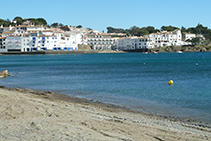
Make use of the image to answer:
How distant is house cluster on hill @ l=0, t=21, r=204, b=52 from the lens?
433 feet

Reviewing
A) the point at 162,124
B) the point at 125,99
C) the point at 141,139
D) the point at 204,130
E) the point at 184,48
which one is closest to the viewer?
the point at 141,139

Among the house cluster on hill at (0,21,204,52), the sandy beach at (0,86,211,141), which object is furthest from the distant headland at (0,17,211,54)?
the sandy beach at (0,86,211,141)

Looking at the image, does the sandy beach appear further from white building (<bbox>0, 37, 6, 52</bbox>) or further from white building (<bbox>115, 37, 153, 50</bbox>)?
white building (<bbox>115, 37, 153, 50</bbox>)

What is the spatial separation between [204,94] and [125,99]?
19.7 feet

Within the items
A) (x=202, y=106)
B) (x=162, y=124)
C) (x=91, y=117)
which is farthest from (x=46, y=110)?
(x=202, y=106)

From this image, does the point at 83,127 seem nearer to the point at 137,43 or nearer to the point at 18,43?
the point at 18,43

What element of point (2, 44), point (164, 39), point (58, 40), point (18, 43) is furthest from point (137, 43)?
point (2, 44)

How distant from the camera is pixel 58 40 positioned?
137125 mm

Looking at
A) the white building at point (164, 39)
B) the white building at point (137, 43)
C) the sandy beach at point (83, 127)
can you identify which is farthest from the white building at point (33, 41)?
the sandy beach at point (83, 127)

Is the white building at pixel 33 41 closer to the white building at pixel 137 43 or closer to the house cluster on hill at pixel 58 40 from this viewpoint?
the house cluster on hill at pixel 58 40

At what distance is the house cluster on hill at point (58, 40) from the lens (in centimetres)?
13200

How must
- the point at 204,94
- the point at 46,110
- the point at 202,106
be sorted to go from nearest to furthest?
the point at 46,110, the point at 202,106, the point at 204,94

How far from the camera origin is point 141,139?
945 centimetres

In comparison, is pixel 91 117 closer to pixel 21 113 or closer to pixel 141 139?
pixel 21 113
